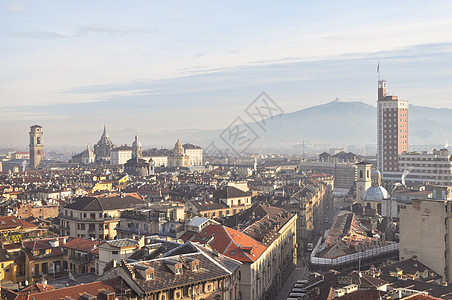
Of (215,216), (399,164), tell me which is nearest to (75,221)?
(215,216)

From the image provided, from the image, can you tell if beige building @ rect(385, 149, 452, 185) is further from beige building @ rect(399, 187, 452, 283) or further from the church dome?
beige building @ rect(399, 187, 452, 283)

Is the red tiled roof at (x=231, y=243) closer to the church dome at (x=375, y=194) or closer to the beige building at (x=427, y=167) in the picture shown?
the church dome at (x=375, y=194)

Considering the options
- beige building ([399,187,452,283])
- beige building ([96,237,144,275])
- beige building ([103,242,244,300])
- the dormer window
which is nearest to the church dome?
beige building ([399,187,452,283])

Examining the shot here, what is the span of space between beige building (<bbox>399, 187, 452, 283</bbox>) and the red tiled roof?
43.2 feet

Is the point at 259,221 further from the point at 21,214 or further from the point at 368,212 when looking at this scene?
the point at 21,214

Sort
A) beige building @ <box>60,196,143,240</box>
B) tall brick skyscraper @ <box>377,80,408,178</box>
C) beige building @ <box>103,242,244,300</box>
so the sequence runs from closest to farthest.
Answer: beige building @ <box>103,242,244,300</box>, beige building @ <box>60,196,143,240</box>, tall brick skyscraper @ <box>377,80,408,178</box>

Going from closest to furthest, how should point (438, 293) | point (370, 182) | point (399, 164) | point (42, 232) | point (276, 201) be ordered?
point (438, 293), point (42, 232), point (276, 201), point (370, 182), point (399, 164)

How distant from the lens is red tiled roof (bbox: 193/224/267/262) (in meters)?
48.2

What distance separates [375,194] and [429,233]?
4510cm

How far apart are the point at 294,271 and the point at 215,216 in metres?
16.4

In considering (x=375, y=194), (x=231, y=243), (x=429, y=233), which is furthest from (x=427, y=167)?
(x=231, y=243)

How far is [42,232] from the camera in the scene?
213 feet

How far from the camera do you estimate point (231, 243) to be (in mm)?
49438

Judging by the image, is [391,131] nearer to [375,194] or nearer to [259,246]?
[375,194]
